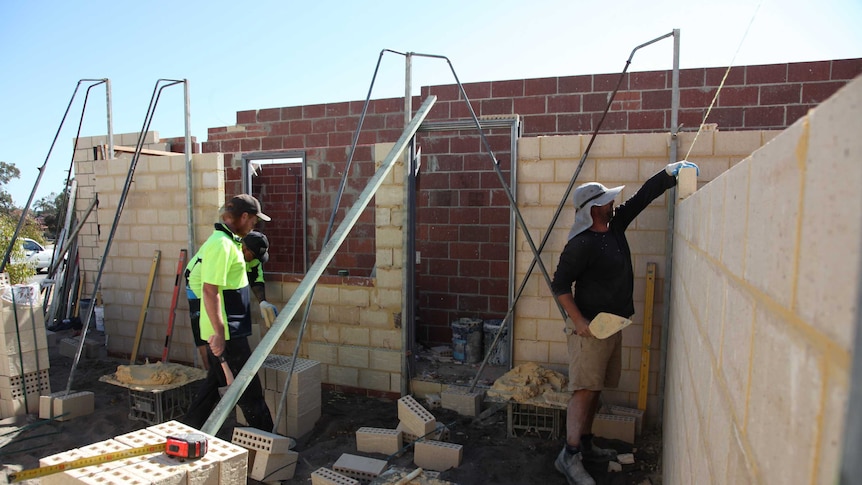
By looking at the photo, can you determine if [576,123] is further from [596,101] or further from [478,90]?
[478,90]

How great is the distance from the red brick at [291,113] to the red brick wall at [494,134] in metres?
0.94

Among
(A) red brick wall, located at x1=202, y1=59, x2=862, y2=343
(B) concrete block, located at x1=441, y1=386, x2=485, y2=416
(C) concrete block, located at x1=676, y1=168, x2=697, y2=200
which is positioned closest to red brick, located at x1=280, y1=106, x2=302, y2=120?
(A) red brick wall, located at x1=202, y1=59, x2=862, y2=343

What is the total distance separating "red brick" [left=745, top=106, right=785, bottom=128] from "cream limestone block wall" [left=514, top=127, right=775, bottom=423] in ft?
6.38

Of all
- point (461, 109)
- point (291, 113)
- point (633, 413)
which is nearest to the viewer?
point (633, 413)

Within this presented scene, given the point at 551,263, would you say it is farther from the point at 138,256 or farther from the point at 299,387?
the point at 138,256

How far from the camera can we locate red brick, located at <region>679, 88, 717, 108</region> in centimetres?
575

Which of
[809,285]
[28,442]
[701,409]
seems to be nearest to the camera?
[809,285]

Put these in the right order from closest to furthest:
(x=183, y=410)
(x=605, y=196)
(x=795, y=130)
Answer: (x=795, y=130) → (x=605, y=196) → (x=183, y=410)

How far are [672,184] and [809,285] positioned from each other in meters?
3.15

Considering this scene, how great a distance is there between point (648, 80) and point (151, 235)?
577 centimetres

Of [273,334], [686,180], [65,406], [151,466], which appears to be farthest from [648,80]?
[65,406]

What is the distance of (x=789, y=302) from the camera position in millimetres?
687

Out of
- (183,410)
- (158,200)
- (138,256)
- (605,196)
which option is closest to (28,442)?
(183,410)

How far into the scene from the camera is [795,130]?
2.35 feet
